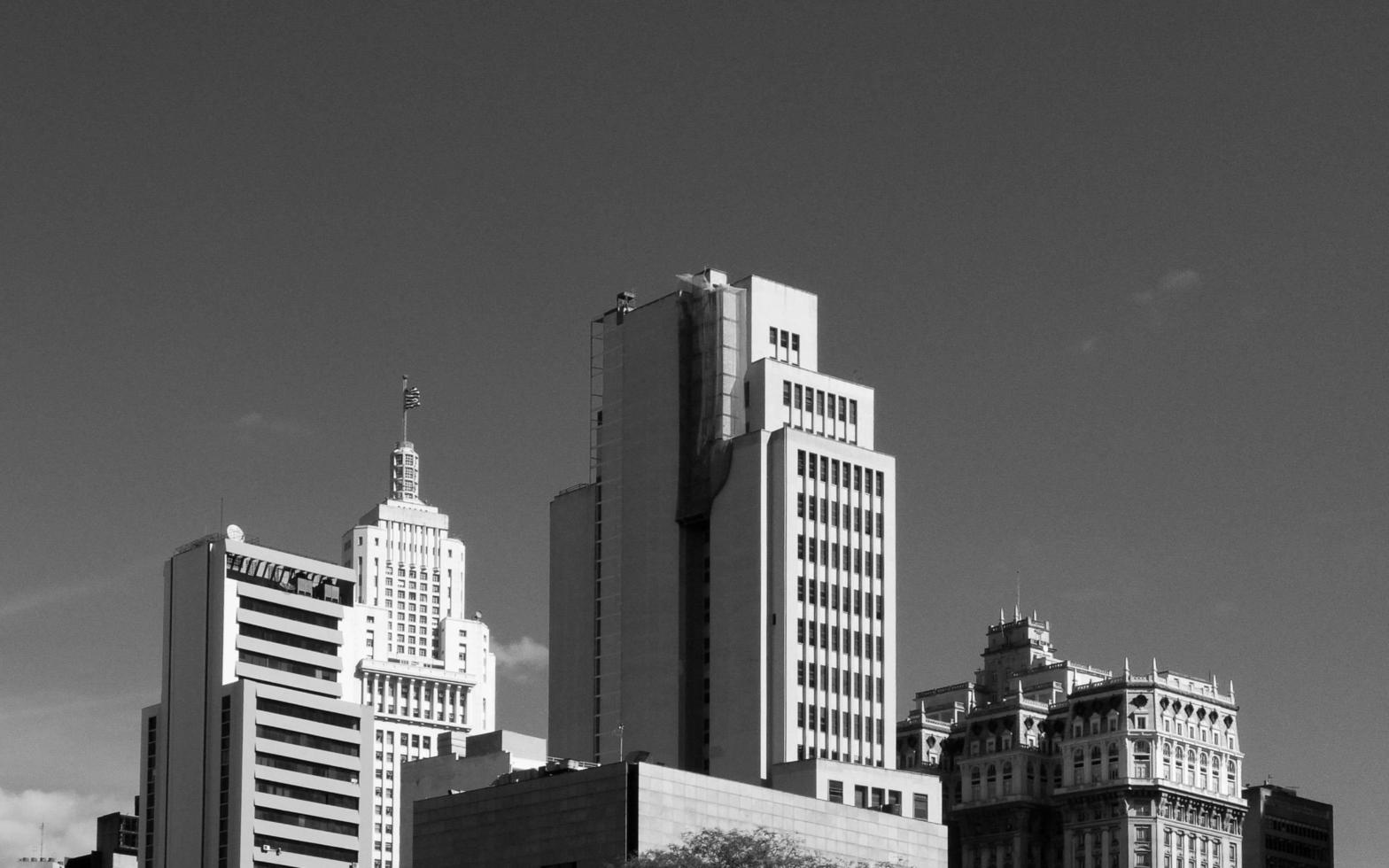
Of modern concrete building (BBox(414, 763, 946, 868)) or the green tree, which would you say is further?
modern concrete building (BBox(414, 763, 946, 868))

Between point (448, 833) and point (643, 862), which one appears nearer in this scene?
point (643, 862)

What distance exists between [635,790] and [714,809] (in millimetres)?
9397

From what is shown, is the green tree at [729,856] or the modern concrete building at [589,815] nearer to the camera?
the green tree at [729,856]

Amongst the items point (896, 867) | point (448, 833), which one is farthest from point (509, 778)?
point (896, 867)

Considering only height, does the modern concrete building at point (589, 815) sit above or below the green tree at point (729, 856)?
above

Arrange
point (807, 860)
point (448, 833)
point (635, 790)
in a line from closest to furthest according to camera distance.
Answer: point (807, 860), point (635, 790), point (448, 833)

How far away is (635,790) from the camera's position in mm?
187250

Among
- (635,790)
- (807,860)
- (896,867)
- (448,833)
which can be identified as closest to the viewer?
(807,860)

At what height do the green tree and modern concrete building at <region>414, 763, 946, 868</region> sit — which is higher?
modern concrete building at <region>414, 763, 946, 868</region>

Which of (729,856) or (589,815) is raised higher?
(589,815)

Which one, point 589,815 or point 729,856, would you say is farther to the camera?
point 589,815

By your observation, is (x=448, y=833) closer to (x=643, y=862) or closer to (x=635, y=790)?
(x=635, y=790)

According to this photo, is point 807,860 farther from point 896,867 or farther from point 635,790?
point 635,790

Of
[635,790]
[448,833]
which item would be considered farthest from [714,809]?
[448,833]
